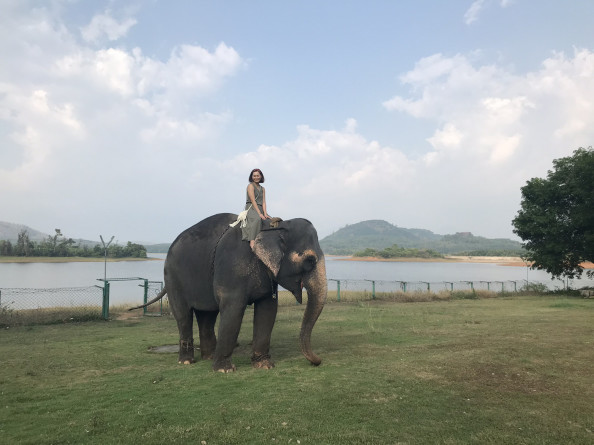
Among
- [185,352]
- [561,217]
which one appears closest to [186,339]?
[185,352]

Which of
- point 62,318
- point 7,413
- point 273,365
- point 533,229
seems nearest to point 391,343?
point 273,365

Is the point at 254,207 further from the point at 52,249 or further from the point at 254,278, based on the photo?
the point at 52,249

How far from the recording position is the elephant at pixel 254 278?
6.95 m

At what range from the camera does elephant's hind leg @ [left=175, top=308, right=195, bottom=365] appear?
7.85 meters

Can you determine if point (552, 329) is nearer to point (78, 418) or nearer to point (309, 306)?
point (309, 306)

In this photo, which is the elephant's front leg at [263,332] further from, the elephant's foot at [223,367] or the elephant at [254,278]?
the elephant's foot at [223,367]

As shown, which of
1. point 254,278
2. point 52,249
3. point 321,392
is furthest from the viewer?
point 52,249

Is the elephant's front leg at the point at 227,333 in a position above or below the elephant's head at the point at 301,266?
below

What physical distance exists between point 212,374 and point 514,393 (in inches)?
178

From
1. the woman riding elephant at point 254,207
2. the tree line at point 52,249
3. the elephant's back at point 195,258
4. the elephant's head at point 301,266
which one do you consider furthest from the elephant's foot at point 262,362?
the tree line at point 52,249

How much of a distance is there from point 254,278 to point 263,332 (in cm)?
104

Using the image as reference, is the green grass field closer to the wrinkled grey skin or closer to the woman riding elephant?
the wrinkled grey skin

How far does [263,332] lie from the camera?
24.0 feet

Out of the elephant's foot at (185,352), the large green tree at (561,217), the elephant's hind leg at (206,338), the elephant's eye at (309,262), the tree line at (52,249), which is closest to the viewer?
the elephant's eye at (309,262)
